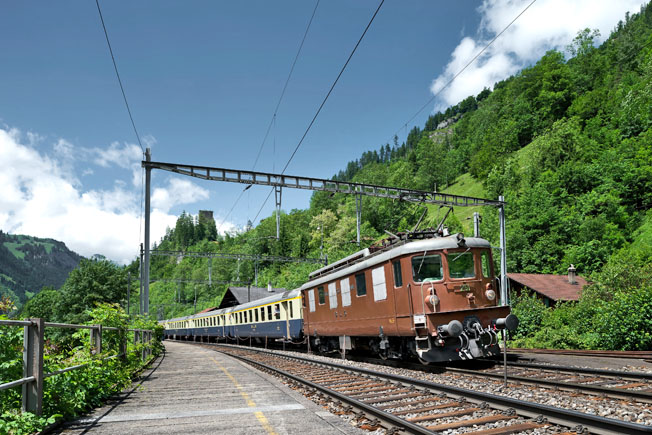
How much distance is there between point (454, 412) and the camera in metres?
6.51

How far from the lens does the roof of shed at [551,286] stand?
35312mm

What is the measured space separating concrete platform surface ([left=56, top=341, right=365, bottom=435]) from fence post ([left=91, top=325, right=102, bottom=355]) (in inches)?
37.4

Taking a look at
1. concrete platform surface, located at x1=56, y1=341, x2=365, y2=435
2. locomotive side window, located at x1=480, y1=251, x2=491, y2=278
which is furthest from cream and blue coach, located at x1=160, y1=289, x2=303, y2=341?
concrete platform surface, located at x1=56, y1=341, x2=365, y2=435

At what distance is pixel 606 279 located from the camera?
22984 mm

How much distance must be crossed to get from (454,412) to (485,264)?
22.4 ft

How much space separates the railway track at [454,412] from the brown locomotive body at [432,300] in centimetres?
232

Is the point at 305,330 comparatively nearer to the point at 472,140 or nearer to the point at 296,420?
the point at 296,420

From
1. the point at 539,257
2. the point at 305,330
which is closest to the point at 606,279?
the point at 305,330

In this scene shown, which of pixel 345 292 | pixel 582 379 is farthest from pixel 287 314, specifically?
pixel 582 379

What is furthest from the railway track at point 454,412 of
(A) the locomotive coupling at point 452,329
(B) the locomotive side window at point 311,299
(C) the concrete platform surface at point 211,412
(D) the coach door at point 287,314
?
(D) the coach door at point 287,314

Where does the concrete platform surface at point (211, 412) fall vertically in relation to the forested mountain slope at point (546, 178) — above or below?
below

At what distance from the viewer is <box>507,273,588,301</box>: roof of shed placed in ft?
116

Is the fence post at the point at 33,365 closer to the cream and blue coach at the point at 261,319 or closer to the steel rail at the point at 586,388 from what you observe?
the steel rail at the point at 586,388

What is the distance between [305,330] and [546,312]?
13881 mm
